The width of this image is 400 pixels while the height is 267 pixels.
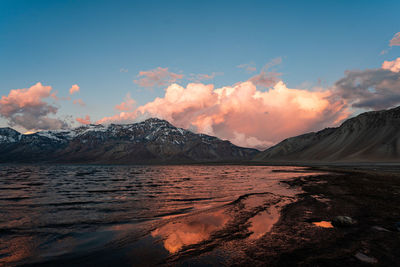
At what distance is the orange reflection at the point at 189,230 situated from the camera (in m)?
9.22

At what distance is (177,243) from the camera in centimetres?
918

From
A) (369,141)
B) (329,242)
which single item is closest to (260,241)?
(329,242)

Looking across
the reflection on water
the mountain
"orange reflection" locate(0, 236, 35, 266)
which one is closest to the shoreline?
the reflection on water

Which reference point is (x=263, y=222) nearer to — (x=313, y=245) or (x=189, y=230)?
(x=313, y=245)

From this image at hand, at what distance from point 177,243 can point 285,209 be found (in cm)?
925

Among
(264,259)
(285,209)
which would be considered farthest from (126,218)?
(285,209)

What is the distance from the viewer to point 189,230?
1095 centimetres

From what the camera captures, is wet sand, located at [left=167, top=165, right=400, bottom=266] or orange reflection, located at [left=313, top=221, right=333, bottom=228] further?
orange reflection, located at [left=313, top=221, right=333, bottom=228]

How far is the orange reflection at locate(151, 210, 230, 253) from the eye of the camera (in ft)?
30.2

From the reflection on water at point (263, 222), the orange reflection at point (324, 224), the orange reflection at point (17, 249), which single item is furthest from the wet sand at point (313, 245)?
the orange reflection at point (17, 249)

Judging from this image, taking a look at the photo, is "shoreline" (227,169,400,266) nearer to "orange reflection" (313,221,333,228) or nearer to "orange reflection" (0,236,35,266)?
"orange reflection" (313,221,333,228)

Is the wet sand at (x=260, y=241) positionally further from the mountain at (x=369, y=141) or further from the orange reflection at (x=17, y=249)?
the mountain at (x=369, y=141)

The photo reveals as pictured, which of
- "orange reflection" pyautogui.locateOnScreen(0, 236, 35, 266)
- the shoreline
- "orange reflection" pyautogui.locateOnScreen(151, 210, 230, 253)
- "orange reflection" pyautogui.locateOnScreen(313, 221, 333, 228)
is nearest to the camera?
the shoreline

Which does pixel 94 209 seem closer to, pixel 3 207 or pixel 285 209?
pixel 3 207
